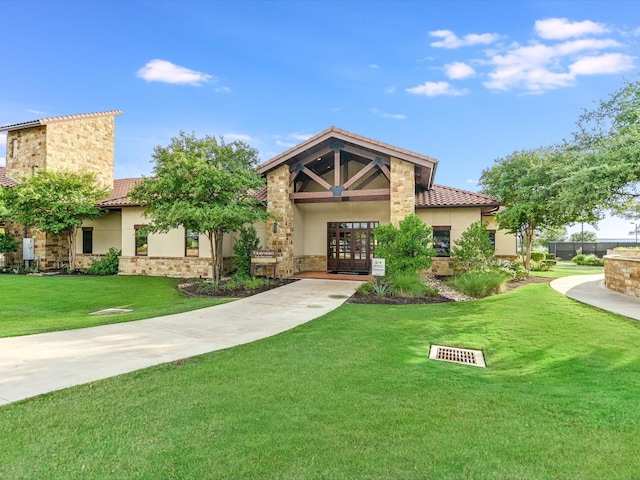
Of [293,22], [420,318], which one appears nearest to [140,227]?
[293,22]

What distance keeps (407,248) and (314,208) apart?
8635 millimetres

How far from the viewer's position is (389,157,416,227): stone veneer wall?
15.2 metres

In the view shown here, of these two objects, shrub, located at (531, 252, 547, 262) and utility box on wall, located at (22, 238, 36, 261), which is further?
shrub, located at (531, 252, 547, 262)

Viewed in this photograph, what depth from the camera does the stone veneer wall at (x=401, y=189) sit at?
15.2m

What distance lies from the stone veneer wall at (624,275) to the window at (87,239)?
25.5m

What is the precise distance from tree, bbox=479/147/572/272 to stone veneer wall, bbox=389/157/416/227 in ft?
14.9

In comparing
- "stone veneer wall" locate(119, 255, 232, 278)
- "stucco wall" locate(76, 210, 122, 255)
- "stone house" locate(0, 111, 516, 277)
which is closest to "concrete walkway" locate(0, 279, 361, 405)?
"stone house" locate(0, 111, 516, 277)

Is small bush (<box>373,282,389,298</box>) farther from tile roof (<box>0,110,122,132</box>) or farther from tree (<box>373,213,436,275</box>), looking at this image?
tile roof (<box>0,110,122,132</box>)

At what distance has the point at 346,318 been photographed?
8461mm

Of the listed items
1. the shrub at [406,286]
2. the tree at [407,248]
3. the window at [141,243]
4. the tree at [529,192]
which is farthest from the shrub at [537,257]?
the window at [141,243]

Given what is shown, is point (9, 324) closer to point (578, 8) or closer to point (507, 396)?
point (507, 396)

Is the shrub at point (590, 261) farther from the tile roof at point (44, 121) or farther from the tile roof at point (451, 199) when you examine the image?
the tile roof at point (44, 121)

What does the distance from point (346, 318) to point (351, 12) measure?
450 inches

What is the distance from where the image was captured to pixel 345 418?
3.55 meters
